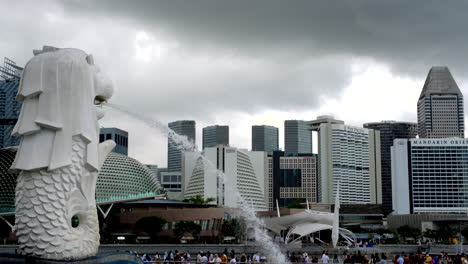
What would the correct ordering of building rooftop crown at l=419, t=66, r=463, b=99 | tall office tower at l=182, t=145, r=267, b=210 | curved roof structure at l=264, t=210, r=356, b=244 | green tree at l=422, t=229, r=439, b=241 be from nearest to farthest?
curved roof structure at l=264, t=210, r=356, b=244 < green tree at l=422, t=229, r=439, b=241 < tall office tower at l=182, t=145, r=267, b=210 < building rooftop crown at l=419, t=66, r=463, b=99

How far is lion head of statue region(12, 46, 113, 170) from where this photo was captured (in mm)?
17000

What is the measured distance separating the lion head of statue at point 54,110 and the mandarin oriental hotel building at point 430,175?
415ft

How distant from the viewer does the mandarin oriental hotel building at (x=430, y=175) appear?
455 ft

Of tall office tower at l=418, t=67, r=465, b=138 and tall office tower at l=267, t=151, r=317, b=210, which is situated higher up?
tall office tower at l=418, t=67, r=465, b=138

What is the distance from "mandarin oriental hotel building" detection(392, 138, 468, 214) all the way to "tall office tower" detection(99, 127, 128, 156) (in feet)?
234

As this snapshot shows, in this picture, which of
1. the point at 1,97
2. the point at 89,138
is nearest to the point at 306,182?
the point at 1,97

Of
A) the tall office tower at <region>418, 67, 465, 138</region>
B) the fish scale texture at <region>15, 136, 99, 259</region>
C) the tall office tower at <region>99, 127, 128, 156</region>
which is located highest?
the tall office tower at <region>418, 67, 465, 138</region>

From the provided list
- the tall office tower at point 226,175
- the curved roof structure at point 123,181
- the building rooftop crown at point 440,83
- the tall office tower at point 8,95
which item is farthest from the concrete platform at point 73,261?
the building rooftop crown at point 440,83

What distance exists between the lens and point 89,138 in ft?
57.9

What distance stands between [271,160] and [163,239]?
10364 centimetres

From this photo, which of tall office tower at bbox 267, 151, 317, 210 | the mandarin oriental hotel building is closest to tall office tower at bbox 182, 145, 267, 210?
the mandarin oriental hotel building

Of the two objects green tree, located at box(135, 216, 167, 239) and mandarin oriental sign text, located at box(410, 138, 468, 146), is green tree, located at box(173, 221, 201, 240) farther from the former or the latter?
mandarin oriental sign text, located at box(410, 138, 468, 146)

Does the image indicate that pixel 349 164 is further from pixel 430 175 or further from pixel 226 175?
pixel 226 175

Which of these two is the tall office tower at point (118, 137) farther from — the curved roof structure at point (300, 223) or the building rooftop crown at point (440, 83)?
the curved roof structure at point (300, 223)
